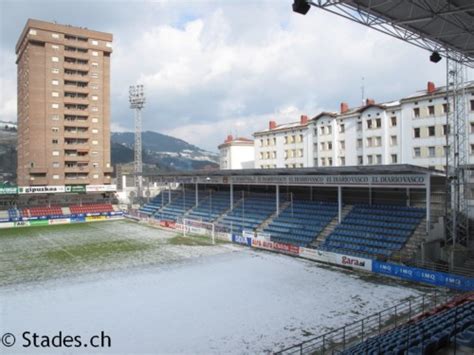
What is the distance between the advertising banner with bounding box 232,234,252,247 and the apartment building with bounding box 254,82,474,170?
19222mm

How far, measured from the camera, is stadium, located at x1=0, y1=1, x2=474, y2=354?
49.2 feet

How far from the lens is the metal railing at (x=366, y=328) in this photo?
45.6 ft

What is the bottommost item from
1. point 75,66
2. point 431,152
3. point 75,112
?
point 431,152

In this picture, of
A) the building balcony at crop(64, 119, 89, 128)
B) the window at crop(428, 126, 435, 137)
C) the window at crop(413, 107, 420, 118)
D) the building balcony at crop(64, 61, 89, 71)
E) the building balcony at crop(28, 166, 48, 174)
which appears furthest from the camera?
the building balcony at crop(64, 61, 89, 71)

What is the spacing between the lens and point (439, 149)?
38.2 m

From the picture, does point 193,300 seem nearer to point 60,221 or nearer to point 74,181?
point 60,221

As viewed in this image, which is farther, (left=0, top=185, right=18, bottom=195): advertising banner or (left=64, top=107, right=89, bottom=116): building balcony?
(left=64, top=107, right=89, bottom=116): building balcony

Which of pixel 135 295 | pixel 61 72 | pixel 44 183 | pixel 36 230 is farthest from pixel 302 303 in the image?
pixel 61 72

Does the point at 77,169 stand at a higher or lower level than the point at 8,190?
higher

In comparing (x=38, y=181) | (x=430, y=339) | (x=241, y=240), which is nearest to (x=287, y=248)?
(x=241, y=240)

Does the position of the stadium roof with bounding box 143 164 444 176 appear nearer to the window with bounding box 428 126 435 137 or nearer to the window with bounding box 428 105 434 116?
the window with bounding box 428 126 435 137

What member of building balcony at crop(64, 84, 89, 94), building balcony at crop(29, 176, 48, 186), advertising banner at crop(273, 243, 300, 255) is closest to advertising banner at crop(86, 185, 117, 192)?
building balcony at crop(29, 176, 48, 186)

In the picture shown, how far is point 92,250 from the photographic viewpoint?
3438cm

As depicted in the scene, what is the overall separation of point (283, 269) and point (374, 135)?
2528cm
